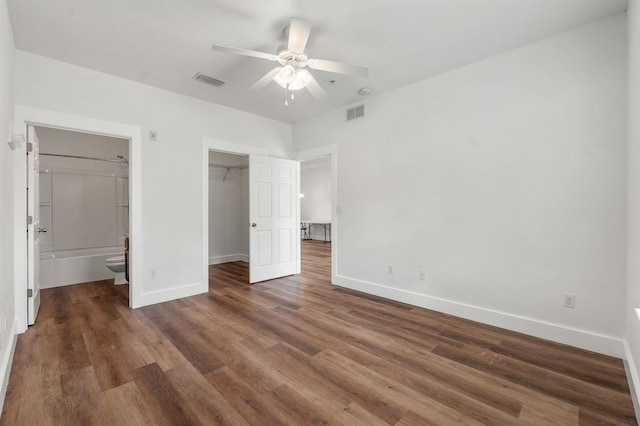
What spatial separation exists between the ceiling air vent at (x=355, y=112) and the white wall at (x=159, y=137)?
1816 mm

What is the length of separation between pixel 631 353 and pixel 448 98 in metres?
2.76

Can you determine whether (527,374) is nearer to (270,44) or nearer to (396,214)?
(396,214)

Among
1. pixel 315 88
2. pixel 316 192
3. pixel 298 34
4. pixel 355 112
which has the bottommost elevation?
pixel 316 192

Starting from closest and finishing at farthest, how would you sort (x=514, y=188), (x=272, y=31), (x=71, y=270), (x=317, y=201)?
(x=272, y=31), (x=514, y=188), (x=71, y=270), (x=317, y=201)

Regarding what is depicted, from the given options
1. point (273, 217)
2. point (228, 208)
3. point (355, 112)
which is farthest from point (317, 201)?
point (355, 112)

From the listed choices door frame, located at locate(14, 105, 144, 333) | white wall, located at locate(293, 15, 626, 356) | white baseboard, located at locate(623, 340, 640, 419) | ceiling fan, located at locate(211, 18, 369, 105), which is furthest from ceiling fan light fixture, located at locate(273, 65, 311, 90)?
white baseboard, located at locate(623, 340, 640, 419)

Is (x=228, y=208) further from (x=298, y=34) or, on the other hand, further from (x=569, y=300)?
(x=569, y=300)

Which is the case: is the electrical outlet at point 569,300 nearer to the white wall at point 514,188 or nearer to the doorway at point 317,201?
the white wall at point 514,188

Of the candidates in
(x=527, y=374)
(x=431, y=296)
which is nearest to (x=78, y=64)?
(x=431, y=296)

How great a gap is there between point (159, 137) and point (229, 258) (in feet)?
11.2

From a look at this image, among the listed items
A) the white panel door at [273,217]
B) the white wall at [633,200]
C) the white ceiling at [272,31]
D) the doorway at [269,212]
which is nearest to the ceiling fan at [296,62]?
the white ceiling at [272,31]

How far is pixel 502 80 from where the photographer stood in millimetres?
2873

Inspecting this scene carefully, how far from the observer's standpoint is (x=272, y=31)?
8.23ft

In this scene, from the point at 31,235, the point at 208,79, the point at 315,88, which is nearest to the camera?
the point at 315,88
